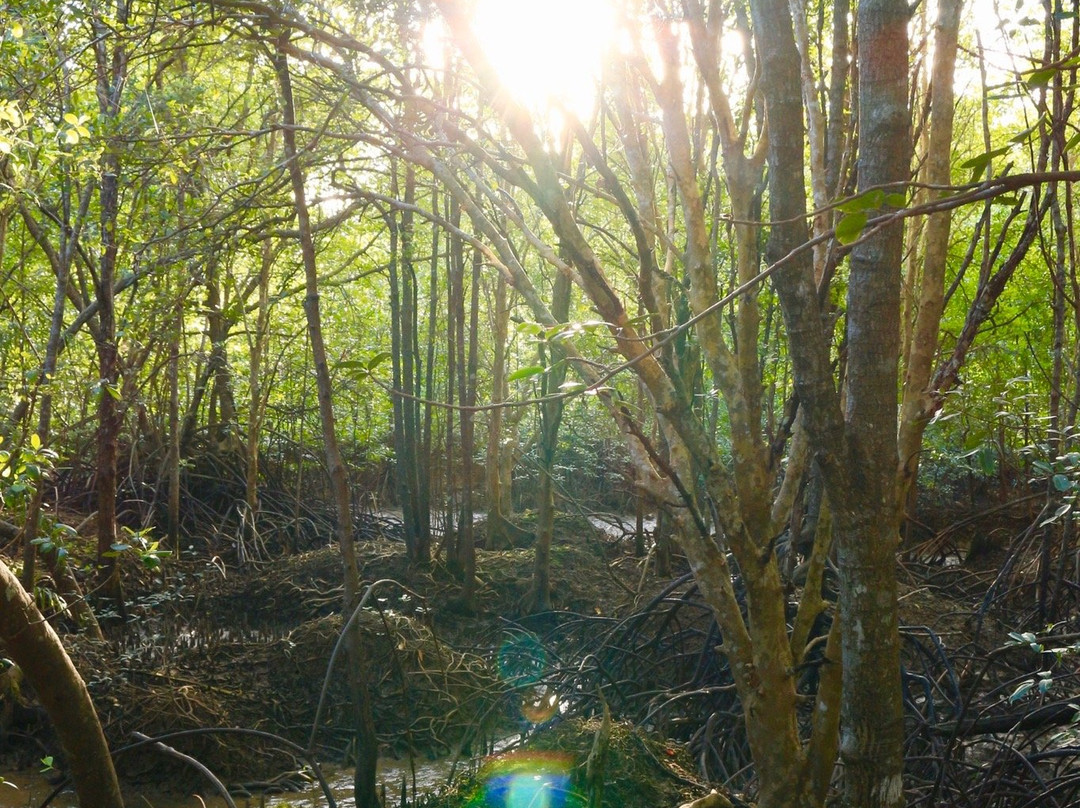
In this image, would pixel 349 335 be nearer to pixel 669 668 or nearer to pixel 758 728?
pixel 669 668

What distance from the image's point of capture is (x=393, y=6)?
4.26 metres

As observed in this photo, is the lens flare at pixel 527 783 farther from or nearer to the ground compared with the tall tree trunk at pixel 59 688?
nearer to the ground

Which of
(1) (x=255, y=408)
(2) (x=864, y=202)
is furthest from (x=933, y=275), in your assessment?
(1) (x=255, y=408)

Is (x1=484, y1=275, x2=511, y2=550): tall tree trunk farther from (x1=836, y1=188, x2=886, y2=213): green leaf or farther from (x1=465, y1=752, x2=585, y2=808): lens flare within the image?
(x1=836, y1=188, x2=886, y2=213): green leaf

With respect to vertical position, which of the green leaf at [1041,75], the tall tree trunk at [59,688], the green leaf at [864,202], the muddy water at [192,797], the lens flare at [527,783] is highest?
the green leaf at [1041,75]

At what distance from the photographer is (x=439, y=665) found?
267 inches

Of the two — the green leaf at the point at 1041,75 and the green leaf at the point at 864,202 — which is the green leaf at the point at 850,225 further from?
the green leaf at the point at 1041,75

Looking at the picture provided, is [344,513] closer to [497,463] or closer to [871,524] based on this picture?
[871,524]

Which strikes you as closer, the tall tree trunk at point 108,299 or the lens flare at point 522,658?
the tall tree trunk at point 108,299

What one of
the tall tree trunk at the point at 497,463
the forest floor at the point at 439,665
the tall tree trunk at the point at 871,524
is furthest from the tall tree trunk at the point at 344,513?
the tall tree trunk at the point at 497,463

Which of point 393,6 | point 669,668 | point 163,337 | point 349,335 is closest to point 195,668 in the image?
point 163,337

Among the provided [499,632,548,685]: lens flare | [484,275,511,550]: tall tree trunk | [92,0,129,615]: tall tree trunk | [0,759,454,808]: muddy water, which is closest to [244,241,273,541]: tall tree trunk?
[484,275,511,550]: tall tree trunk

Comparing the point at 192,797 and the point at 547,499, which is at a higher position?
the point at 547,499

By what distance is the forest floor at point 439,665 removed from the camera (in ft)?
17.8
